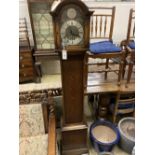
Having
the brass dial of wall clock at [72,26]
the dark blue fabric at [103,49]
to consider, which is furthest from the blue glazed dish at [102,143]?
the brass dial of wall clock at [72,26]

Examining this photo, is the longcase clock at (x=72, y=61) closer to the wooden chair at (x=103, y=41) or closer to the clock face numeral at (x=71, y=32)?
the clock face numeral at (x=71, y=32)

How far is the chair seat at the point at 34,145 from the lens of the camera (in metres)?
1.43

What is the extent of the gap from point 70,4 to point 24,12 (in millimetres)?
1289

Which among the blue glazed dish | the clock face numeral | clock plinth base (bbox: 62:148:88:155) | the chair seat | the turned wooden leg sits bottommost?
clock plinth base (bbox: 62:148:88:155)

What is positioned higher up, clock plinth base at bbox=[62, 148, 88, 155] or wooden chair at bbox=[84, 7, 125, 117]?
wooden chair at bbox=[84, 7, 125, 117]

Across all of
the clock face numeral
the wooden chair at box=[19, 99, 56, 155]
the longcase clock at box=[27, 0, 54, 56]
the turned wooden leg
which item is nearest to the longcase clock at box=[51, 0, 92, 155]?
the clock face numeral

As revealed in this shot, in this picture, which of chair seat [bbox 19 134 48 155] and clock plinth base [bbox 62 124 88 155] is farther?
clock plinth base [bbox 62 124 88 155]

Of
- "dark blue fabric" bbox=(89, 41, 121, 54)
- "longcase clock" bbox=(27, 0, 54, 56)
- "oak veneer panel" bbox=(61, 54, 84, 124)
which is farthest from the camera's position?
"longcase clock" bbox=(27, 0, 54, 56)

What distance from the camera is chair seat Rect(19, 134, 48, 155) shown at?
1430mm

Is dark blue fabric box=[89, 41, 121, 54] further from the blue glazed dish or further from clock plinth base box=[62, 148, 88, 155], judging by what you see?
clock plinth base box=[62, 148, 88, 155]

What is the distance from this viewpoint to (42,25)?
2.07 metres
